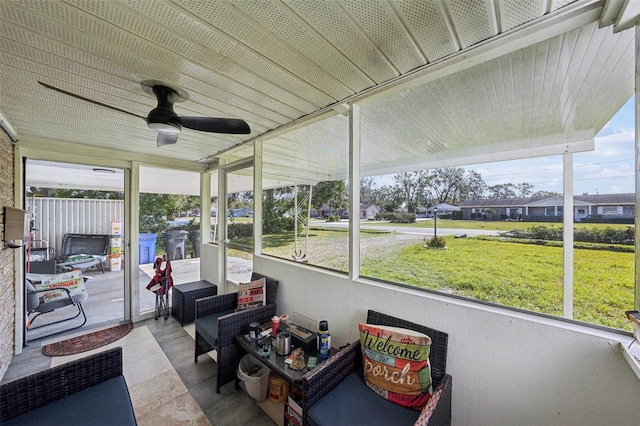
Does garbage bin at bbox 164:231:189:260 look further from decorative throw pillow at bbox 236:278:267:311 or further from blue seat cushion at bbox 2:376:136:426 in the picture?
blue seat cushion at bbox 2:376:136:426

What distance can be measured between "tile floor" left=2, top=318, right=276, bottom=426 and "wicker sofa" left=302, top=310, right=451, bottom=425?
730mm

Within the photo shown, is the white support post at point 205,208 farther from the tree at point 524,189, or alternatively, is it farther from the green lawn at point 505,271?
the tree at point 524,189

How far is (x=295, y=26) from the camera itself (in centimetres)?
117

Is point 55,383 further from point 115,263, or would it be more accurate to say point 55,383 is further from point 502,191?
point 502,191

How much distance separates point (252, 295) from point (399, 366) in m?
1.64

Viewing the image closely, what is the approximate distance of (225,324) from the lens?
201 centimetres

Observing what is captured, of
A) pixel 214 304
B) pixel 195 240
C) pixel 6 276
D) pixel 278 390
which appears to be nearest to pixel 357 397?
pixel 278 390

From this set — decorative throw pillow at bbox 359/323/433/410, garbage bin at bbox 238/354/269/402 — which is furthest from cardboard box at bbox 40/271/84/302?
decorative throw pillow at bbox 359/323/433/410

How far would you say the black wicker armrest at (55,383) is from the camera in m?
1.21

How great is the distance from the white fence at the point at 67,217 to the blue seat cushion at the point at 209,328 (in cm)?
213

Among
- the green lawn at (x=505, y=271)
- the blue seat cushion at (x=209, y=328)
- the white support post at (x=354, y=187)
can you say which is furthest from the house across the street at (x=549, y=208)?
the blue seat cushion at (x=209, y=328)

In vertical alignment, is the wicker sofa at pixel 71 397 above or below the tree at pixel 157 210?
below

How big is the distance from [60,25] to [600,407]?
3025 mm

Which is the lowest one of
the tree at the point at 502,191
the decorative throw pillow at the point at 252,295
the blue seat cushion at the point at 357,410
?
the blue seat cushion at the point at 357,410
